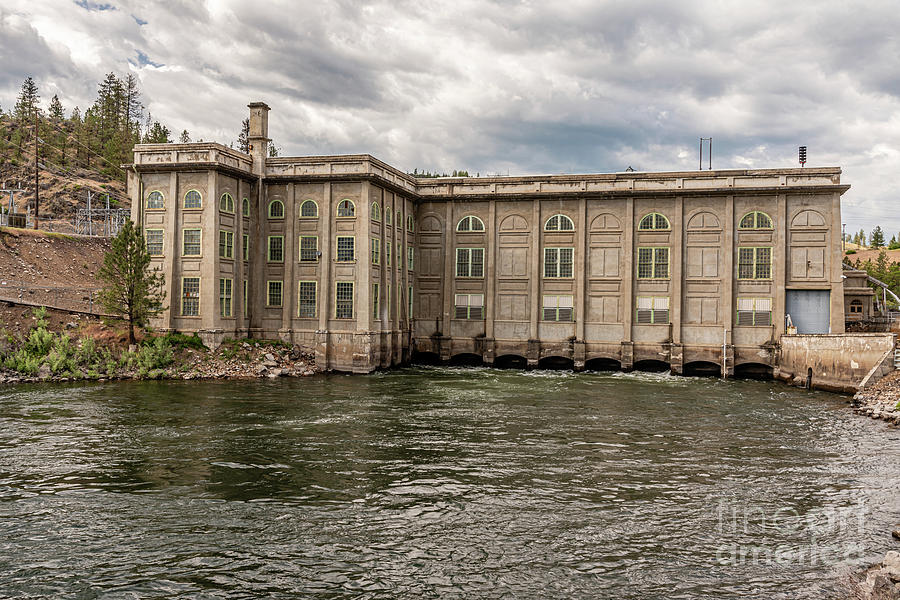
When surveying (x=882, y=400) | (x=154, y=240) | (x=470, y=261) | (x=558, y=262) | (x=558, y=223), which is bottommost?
(x=882, y=400)

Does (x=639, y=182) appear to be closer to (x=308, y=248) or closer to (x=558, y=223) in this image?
(x=558, y=223)

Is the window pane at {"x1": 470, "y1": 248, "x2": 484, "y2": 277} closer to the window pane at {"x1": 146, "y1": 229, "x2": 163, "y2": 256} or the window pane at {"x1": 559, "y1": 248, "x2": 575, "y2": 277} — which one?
the window pane at {"x1": 559, "y1": 248, "x2": 575, "y2": 277}

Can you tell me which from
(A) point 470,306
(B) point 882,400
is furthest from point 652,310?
(B) point 882,400

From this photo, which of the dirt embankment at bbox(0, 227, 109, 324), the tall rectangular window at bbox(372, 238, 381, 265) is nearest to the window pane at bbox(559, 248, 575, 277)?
the tall rectangular window at bbox(372, 238, 381, 265)

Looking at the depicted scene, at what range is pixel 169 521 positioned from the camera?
1391 centimetres

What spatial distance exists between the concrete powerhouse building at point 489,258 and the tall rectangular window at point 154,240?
0.38ft

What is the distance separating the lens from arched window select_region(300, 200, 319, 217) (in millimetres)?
41319

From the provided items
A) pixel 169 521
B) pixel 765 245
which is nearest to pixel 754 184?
pixel 765 245

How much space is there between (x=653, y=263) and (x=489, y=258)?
11.0 m

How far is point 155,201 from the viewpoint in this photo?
129 feet

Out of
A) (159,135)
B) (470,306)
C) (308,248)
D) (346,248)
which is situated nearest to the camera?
(346,248)

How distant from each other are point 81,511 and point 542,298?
1378 inches

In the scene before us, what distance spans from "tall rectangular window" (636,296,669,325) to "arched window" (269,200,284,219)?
78.2 ft

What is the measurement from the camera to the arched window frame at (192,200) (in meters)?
38.6
